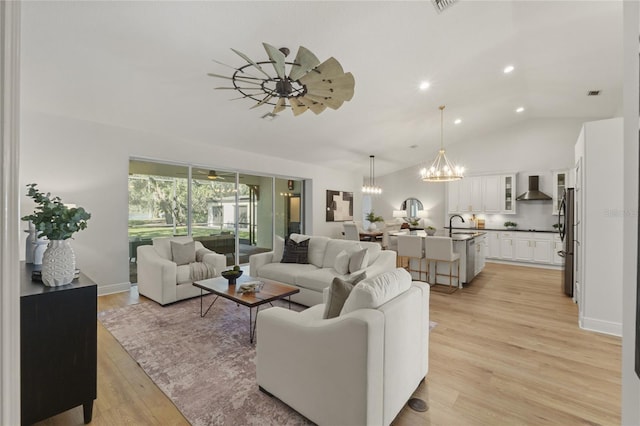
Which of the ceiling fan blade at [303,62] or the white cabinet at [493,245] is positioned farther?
the white cabinet at [493,245]

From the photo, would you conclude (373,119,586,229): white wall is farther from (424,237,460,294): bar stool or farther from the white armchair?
the white armchair

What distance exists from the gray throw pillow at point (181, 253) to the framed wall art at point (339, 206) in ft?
15.7

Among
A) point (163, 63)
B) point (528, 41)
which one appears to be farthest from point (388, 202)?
point (163, 63)

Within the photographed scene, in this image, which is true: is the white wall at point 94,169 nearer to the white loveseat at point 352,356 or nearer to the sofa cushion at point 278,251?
the sofa cushion at point 278,251

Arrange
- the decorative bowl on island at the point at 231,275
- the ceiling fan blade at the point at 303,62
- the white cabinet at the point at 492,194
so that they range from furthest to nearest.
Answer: the white cabinet at the point at 492,194 → the decorative bowl on island at the point at 231,275 → the ceiling fan blade at the point at 303,62

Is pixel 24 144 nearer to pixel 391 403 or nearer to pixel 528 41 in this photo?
pixel 391 403

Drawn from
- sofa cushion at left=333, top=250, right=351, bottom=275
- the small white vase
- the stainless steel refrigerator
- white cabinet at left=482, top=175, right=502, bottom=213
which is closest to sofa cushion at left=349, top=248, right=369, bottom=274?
sofa cushion at left=333, top=250, right=351, bottom=275

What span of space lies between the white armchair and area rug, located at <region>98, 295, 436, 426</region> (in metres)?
0.17

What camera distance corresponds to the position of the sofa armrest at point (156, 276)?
388cm

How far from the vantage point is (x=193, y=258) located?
453cm

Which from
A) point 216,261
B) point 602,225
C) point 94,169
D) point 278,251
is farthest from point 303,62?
point 94,169

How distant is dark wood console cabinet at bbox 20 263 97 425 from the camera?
5.31 feet

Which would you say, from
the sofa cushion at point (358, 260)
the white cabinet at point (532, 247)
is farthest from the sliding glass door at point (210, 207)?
the white cabinet at point (532, 247)

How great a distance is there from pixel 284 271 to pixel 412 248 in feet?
7.79
